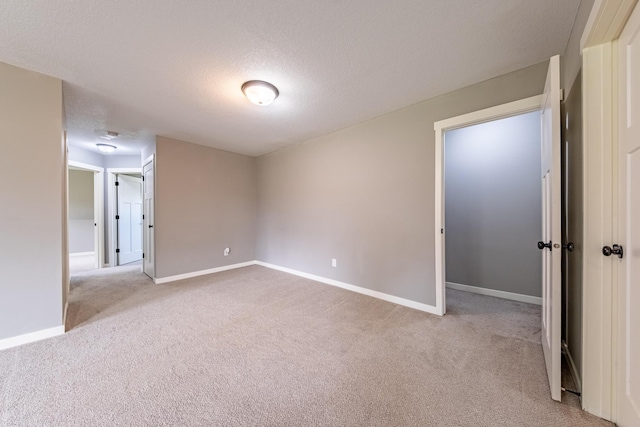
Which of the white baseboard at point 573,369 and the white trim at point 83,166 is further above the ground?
the white trim at point 83,166

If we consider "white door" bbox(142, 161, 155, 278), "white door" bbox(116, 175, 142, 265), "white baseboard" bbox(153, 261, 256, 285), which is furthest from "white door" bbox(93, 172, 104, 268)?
"white baseboard" bbox(153, 261, 256, 285)

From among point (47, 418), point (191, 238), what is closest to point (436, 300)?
point (47, 418)

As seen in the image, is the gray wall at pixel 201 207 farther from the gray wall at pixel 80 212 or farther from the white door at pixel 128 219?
the gray wall at pixel 80 212

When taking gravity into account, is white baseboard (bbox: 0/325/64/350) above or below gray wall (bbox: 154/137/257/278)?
below

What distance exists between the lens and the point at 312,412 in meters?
1.26

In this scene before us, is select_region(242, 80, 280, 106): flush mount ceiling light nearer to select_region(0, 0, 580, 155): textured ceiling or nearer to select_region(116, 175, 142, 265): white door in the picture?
select_region(0, 0, 580, 155): textured ceiling

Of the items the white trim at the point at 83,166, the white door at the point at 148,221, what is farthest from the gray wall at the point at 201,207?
the white trim at the point at 83,166

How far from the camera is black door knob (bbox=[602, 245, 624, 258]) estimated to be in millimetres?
1095

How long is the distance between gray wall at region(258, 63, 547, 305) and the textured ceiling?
0.66 ft

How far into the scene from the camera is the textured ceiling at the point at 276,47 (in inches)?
55.3

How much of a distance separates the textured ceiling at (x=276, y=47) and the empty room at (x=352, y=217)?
0.02 metres

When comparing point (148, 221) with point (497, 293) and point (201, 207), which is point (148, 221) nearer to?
point (201, 207)

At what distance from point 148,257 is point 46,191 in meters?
2.29

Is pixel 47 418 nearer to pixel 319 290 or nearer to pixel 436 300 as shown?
pixel 319 290
